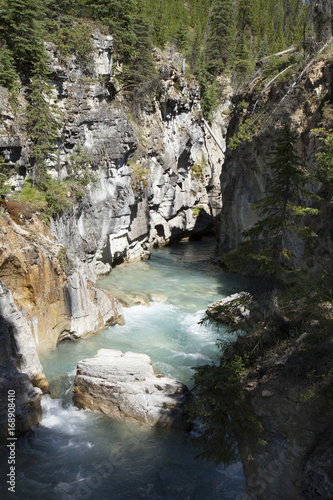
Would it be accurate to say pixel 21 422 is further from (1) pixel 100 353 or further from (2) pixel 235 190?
(2) pixel 235 190

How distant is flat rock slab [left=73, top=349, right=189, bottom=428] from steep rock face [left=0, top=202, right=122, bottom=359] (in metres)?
2.52

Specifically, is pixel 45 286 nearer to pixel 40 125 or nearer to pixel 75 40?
pixel 40 125

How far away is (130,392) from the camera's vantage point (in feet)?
30.2

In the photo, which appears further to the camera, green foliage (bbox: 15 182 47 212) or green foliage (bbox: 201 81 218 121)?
green foliage (bbox: 201 81 218 121)

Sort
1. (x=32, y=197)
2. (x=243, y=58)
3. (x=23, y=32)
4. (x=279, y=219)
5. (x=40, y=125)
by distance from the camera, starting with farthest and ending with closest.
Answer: (x=243, y=58) → (x=23, y=32) → (x=40, y=125) → (x=32, y=197) → (x=279, y=219)

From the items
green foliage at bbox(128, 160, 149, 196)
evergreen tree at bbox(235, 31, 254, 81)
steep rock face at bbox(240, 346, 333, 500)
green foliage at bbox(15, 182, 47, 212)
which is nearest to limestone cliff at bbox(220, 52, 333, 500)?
steep rock face at bbox(240, 346, 333, 500)

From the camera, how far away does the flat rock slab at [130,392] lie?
29.2 feet

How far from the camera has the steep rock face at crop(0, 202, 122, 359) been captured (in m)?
11.2

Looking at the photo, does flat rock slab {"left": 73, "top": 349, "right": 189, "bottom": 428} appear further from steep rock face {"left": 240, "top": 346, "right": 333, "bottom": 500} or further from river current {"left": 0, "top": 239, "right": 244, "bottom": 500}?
steep rock face {"left": 240, "top": 346, "right": 333, "bottom": 500}

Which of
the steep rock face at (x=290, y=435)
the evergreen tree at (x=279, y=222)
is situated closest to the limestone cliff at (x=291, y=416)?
the steep rock face at (x=290, y=435)

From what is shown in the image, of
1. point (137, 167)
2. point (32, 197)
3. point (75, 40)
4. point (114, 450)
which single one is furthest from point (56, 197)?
point (114, 450)

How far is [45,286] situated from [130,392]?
5080 millimetres

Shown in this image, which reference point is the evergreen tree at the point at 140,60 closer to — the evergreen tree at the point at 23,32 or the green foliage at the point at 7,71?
the evergreen tree at the point at 23,32
